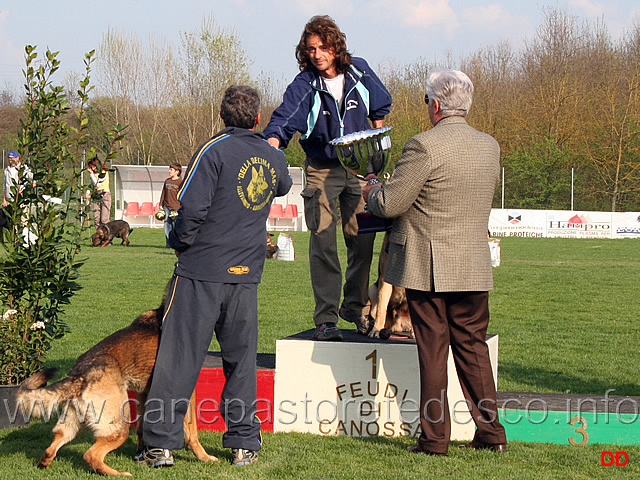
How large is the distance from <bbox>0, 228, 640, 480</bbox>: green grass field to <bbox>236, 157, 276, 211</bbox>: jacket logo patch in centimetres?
148

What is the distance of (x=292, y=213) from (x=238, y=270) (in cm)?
2537

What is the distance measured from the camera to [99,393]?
3.87 meters

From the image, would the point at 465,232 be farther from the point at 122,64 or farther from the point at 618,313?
the point at 122,64

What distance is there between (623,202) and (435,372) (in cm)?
3003

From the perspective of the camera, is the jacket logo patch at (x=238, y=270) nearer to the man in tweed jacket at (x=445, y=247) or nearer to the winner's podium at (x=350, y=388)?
the man in tweed jacket at (x=445, y=247)

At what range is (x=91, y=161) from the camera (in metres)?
4.71

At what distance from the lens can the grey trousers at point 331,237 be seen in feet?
17.3

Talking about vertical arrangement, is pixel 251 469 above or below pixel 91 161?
below

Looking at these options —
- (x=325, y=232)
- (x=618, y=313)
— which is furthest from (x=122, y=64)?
(x=325, y=232)

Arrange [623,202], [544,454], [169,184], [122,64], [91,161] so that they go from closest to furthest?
[544,454]
[91,161]
[169,184]
[623,202]
[122,64]

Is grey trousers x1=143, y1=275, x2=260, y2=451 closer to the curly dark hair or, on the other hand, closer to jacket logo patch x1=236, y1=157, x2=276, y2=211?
jacket logo patch x1=236, y1=157, x2=276, y2=211

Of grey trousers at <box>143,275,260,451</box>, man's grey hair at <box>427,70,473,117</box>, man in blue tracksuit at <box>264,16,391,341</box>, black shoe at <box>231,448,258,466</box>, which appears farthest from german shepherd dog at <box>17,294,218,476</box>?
man's grey hair at <box>427,70,473,117</box>

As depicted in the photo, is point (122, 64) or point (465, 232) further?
point (122, 64)

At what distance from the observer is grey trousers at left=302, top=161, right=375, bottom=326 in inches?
208
